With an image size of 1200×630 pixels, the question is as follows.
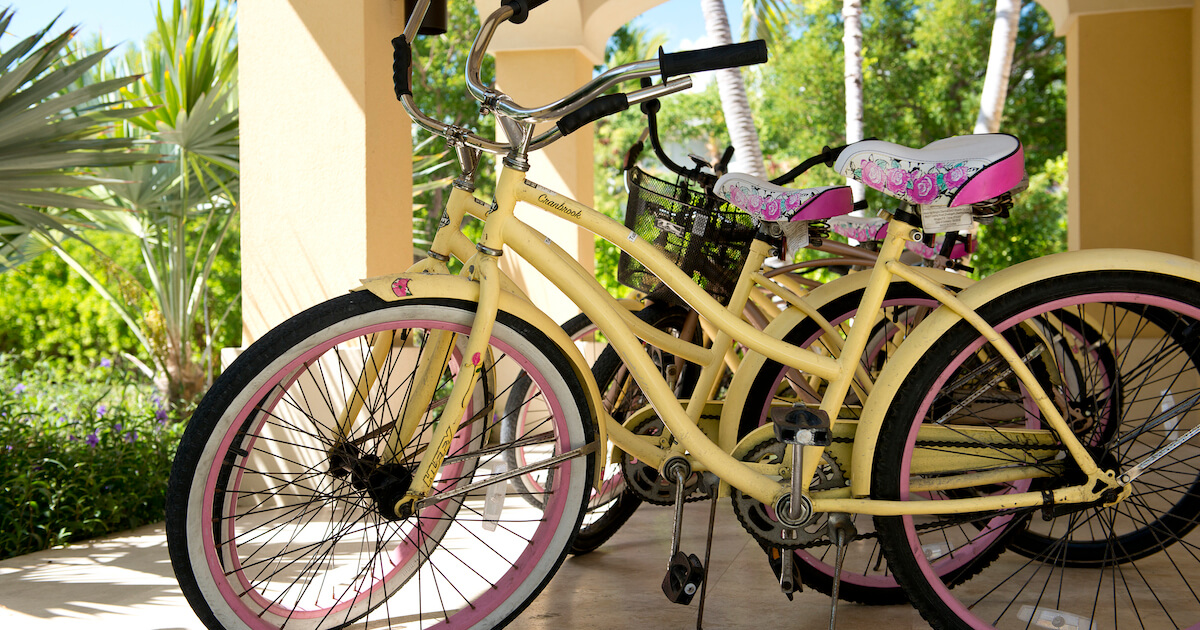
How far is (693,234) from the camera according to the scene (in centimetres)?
246

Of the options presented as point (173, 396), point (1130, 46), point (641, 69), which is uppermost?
point (1130, 46)

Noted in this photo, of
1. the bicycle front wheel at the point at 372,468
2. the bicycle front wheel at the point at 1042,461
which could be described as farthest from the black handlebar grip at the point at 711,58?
the bicycle front wheel at the point at 1042,461

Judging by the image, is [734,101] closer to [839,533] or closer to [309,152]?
[309,152]

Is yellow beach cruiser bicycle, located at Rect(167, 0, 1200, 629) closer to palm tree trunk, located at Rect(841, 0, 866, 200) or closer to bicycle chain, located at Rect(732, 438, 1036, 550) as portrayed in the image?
bicycle chain, located at Rect(732, 438, 1036, 550)

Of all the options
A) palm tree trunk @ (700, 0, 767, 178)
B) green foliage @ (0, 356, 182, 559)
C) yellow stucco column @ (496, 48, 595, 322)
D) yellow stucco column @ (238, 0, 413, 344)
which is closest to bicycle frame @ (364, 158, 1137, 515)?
yellow stucco column @ (238, 0, 413, 344)

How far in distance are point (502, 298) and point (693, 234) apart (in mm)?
829

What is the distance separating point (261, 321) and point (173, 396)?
1849 mm

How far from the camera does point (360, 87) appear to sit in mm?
3564

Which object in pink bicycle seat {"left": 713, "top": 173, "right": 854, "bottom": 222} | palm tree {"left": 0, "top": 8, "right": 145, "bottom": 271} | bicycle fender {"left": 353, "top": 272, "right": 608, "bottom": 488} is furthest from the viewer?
palm tree {"left": 0, "top": 8, "right": 145, "bottom": 271}

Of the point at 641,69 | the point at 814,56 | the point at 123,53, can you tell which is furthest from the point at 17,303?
the point at 814,56

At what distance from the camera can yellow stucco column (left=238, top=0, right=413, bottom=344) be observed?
A: 141 inches

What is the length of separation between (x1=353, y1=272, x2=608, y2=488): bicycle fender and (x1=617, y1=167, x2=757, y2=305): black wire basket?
63cm

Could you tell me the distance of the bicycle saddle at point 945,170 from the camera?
1.82m

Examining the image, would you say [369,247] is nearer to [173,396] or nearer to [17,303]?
[173,396]
